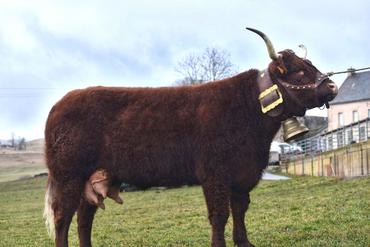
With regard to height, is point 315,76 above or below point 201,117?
above

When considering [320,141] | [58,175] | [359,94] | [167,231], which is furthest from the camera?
[359,94]

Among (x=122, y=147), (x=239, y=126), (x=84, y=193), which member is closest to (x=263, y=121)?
(x=239, y=126)

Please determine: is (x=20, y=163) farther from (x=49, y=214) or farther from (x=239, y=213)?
(x=239, y=213)

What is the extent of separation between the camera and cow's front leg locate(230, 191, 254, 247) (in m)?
8.30

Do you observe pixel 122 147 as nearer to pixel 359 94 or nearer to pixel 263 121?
pixel 263 121

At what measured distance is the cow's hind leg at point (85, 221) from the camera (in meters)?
8.87

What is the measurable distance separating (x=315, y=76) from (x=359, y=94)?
75632 mm

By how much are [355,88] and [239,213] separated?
253 ft

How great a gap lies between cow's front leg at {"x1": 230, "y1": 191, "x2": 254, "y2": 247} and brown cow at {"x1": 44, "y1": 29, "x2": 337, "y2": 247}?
0.5 inches

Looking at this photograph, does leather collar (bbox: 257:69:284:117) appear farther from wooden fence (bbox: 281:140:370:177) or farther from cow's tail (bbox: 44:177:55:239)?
wooden fence (bbox: 281:140:370:177)

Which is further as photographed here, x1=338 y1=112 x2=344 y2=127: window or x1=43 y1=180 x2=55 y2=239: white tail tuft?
x1=338 y1=112 x2=344 y2=127: window

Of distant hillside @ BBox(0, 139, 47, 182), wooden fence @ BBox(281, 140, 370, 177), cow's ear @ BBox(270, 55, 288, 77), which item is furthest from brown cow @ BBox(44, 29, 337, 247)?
distant hillside @ BBox(0, 139, 47, 182)

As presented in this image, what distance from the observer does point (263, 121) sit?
26.3 ft

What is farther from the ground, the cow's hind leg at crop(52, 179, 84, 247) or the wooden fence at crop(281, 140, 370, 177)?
the wooden fence at crop(281, 140, 370, 177)
